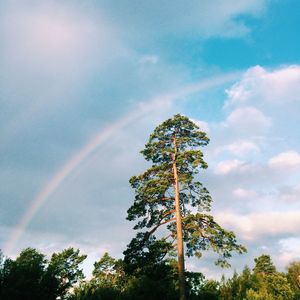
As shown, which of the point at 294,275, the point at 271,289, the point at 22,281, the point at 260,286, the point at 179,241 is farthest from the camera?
the point at 294,275

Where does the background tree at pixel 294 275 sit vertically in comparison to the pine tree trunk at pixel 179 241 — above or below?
above

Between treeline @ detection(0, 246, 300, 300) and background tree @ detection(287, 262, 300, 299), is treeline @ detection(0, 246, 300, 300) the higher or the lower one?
A: the lower one

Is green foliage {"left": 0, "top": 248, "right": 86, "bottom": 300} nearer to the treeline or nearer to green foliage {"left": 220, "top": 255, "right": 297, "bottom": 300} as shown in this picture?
the treeline

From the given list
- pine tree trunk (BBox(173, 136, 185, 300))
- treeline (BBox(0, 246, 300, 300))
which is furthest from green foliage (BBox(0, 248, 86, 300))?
pine tree trunk (BBox(173, 136, 185, 300))

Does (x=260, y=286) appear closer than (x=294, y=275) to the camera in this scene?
Yes

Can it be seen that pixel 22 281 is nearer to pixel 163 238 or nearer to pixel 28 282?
pixel 28 282

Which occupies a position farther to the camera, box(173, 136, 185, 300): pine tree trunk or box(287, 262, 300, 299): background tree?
box(287, 262, 300, 299): background tree

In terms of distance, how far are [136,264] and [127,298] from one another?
47.4 feet

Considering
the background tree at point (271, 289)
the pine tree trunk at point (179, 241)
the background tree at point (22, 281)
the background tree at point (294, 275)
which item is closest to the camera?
the pine tree trunk at point (179, 241)

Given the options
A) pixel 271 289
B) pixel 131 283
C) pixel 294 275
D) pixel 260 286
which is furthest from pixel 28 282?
pixel 294 275

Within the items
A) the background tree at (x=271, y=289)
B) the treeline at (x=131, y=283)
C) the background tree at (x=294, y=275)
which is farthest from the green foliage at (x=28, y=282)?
the background tree at (x=294, y=275)

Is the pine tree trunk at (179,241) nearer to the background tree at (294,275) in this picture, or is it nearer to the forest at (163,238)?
the forest at (163,238)

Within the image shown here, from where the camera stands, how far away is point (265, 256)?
70625 millimetres

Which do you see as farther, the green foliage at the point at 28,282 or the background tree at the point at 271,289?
the background tree at the point at 271,289
